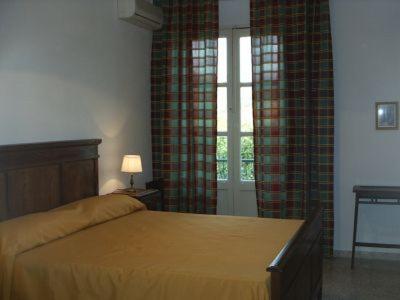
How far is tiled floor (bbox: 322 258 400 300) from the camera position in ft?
12.4

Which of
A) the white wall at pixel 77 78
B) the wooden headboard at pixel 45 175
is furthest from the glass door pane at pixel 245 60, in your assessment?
the wooden headboard at pixel 45 175

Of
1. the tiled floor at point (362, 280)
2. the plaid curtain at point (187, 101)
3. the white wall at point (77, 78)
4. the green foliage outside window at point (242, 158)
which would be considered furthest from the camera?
the green foliage outside window at point (242, 158)

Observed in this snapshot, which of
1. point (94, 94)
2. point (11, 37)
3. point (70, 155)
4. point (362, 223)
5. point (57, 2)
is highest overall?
point (57, 2)

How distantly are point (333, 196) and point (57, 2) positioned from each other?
305 cm

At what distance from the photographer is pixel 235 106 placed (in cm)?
520

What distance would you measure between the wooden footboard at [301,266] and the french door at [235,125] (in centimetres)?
175

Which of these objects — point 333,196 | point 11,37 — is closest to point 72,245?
point 11,37

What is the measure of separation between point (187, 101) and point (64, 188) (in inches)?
72.3

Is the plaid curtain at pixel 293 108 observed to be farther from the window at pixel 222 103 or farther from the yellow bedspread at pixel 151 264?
the yellow bedspread at pixel 151 264

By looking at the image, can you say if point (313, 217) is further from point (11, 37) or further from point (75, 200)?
point (11, 37)

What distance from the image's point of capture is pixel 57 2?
379 cm

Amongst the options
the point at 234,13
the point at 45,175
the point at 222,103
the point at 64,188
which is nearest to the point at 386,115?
the point at 222,103

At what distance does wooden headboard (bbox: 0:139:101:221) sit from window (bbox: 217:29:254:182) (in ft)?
5.11

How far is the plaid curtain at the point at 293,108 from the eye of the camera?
4730 mm
